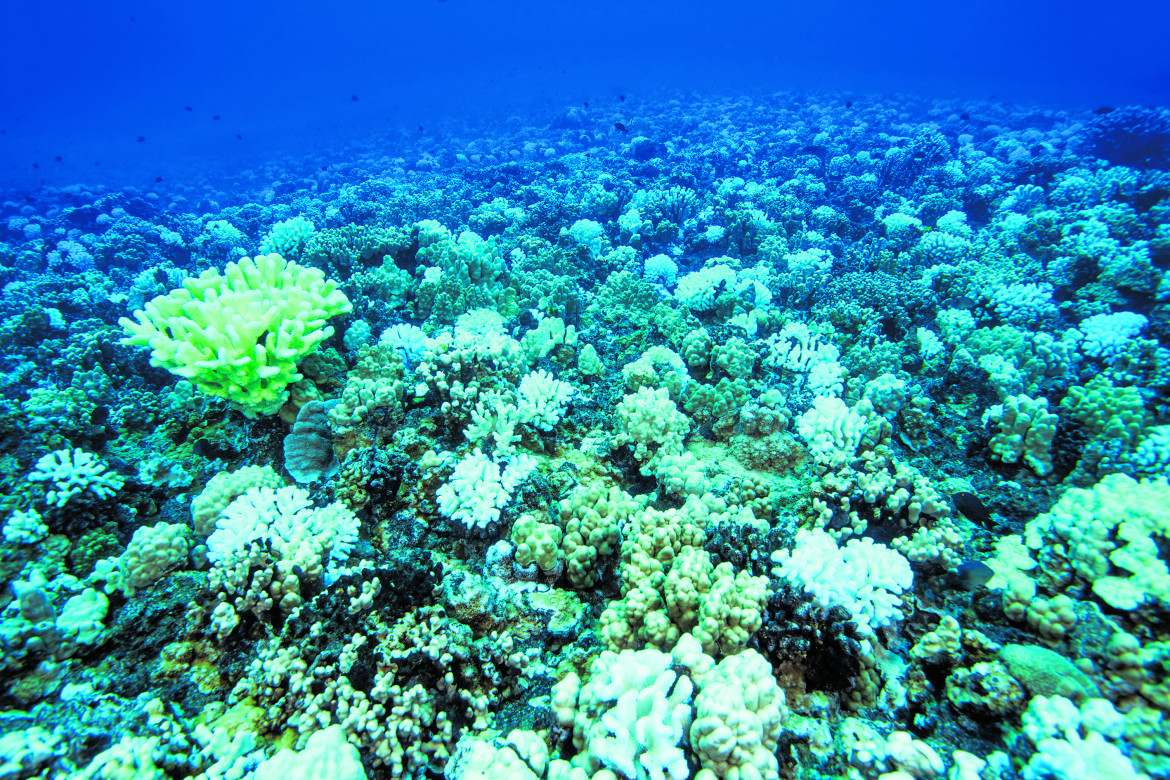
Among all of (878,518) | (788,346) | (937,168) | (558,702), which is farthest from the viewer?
(937,168)

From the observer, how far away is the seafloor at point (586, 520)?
253 cm

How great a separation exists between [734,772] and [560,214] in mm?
11238

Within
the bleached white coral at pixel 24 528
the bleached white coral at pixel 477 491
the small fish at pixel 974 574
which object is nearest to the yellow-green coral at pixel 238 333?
the bleached white coral at pixel 24 528

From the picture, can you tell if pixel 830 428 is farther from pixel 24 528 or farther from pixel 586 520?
pixel 24 528

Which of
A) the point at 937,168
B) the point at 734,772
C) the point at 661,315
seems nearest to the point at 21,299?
the point at 661,315

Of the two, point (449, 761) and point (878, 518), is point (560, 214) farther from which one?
point (449, 761)

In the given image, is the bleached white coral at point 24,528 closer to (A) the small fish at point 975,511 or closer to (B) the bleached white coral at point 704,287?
(B) the bleached white coral at point 704,287

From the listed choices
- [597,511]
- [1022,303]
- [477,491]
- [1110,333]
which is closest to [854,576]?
[597,511]

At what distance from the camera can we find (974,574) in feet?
11.2

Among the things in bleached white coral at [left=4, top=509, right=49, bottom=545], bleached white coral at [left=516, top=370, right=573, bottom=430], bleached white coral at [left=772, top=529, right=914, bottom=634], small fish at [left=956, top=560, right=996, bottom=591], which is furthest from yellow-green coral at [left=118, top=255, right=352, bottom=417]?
small fish at [left=956, top=560, right=996, bottom=591]

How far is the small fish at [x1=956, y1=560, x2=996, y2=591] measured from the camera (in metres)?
3.39

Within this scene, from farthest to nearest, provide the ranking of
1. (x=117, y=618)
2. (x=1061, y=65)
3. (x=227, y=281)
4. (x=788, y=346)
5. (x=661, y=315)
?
(x=1061, y=65), (x=661, y=315), (x=788, y=346), (x=227, y=281), (x=117, y=618)

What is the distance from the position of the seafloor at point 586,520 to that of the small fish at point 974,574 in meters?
0.02

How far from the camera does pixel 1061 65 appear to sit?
7450 centimetres
